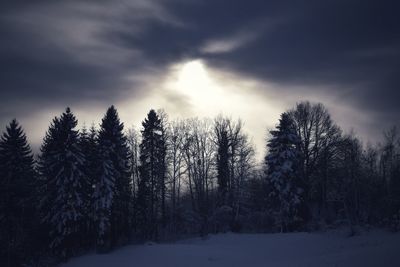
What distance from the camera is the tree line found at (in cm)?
3491

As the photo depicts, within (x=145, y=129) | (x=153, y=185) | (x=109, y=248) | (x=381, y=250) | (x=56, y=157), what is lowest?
(x=109, y=248)

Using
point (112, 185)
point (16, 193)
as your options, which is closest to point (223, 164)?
point (112, 185)

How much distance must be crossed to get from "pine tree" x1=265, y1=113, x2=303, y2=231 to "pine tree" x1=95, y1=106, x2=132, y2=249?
1704 cm

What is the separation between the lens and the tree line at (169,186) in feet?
115

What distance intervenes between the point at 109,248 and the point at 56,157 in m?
11.2

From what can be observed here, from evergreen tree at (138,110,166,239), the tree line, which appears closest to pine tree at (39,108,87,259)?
the tree line

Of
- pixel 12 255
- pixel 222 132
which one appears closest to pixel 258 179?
pixel 222 132

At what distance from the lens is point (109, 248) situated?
122 ft

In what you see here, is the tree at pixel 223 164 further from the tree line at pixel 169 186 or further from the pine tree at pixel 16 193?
the pine tree at pixel 16 193

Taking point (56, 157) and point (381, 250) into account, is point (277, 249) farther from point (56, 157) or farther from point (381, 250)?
point (56, 157)

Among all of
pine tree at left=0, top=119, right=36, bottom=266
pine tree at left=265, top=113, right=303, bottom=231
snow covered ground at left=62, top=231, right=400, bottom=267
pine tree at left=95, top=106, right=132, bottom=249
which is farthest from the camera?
pine tree at left=265, top=113, right=303, bottom=231

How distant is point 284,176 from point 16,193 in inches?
1126

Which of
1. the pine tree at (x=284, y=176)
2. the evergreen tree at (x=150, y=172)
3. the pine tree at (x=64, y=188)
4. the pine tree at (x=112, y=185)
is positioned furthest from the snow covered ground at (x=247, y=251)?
the evergreen tree at (x=150, y=172)

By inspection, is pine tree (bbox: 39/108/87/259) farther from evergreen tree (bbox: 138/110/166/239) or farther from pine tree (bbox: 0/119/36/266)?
evergreen tree (bbox: 138/110/166/239)
